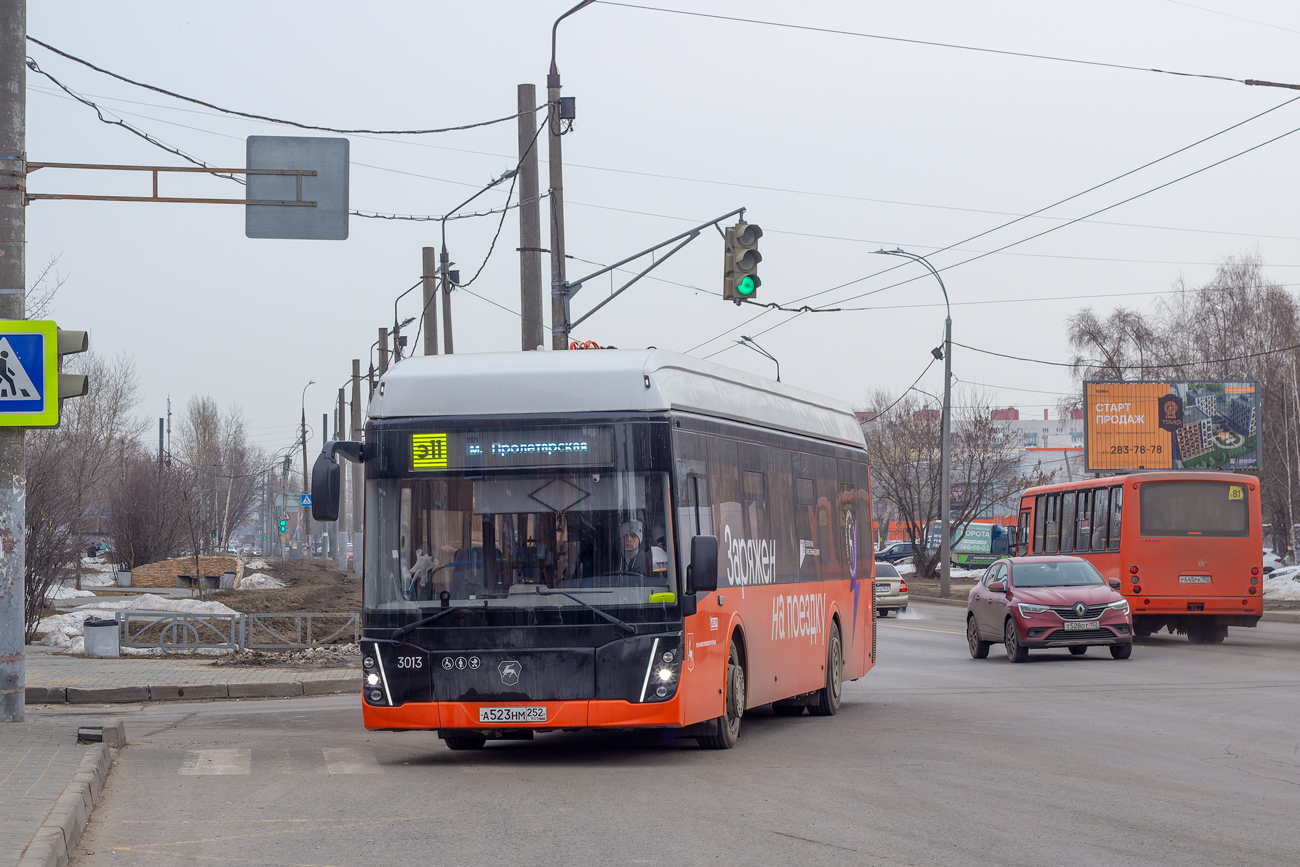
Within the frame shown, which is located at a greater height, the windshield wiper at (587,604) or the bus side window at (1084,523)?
the bus side window at (1084,523)

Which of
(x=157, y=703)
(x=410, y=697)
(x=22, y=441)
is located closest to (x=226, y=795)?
(x=410, y=697)

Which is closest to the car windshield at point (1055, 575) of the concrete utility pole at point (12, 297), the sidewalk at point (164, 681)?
the sidewalk at point (164, 681)

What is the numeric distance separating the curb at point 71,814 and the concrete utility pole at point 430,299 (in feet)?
76.0

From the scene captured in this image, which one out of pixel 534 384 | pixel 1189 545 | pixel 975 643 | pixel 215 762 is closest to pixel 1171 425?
pixel 1189 545

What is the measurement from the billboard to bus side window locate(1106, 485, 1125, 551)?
23826 millimetres

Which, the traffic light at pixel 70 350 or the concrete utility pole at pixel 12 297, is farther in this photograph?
the traffic light at pixel 70 350

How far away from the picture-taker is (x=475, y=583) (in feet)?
34.9

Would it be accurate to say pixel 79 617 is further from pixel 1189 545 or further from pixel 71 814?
pixel 71 814

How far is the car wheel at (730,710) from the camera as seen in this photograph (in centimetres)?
1170

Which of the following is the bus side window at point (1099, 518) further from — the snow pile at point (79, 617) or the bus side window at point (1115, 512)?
the snow pile at point (79, 617)

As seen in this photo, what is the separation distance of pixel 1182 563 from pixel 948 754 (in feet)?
56.9

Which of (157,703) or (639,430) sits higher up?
(639,430)

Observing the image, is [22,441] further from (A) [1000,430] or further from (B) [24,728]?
(A) [1000,430]

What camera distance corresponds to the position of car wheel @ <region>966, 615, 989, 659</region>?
79.6 ft
